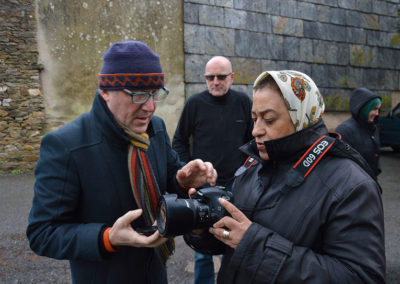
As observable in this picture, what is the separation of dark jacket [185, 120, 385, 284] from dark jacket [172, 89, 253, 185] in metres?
1.84

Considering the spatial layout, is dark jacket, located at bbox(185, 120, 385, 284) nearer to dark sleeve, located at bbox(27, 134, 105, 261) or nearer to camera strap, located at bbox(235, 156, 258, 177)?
camera strap, located at bbox(235, 156, 258, 177)

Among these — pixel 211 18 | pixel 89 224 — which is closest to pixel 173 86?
pixel 211 18

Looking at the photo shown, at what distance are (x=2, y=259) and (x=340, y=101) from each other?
8.97 m

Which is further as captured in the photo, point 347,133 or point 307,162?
point 347,133

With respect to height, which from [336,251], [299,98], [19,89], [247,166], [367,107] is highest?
[19,89]

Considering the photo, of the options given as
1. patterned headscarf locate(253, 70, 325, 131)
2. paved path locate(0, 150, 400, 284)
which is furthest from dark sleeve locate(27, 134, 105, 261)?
paved path locate(0, 150, 400, 284)

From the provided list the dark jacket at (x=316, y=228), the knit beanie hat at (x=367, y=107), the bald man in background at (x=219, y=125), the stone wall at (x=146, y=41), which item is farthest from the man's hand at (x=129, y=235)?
the stone wall at (x=146, y=41)

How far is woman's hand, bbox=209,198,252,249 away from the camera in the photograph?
4.41ft

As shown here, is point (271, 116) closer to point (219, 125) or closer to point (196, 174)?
point (196, 174)

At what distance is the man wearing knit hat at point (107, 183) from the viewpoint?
1.44m

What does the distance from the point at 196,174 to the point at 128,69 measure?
75 cm

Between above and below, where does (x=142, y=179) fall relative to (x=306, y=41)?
below

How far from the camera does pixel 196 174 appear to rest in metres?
1.96

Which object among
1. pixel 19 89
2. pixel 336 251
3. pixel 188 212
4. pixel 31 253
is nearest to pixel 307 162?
pixel 336 251
